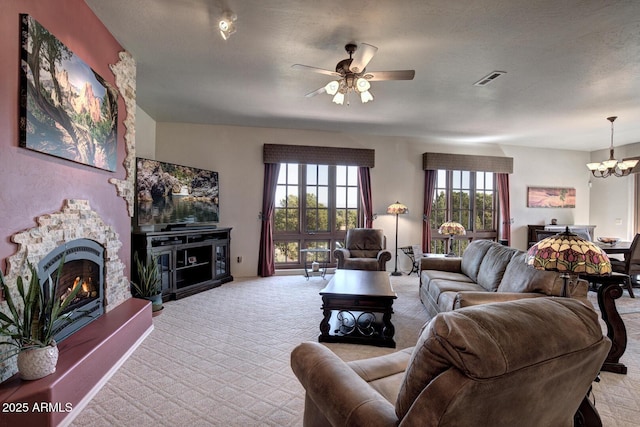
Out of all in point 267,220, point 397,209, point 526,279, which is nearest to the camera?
point 526,279

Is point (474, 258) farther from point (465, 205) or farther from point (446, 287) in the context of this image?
point (465, 205)

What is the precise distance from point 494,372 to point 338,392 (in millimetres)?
602

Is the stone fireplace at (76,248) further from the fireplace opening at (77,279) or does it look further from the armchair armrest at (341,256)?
the armchair armrest at (341,256)

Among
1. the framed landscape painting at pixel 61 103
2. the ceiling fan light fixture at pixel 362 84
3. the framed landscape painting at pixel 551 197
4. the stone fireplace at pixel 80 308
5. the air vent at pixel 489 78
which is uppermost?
the air vent at pixel 489 78

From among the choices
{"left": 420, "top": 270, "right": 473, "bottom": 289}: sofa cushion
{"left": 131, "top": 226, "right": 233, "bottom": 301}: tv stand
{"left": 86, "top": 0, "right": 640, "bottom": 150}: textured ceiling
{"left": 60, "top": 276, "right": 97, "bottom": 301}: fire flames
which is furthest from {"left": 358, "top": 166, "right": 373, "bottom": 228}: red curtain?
{"left": 60, "top": 276, "right": 97, "bottom": 301}: fire flames

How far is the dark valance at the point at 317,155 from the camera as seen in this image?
5.89m

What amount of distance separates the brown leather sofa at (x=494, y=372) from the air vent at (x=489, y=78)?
10.4 feet

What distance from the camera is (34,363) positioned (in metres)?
1.70

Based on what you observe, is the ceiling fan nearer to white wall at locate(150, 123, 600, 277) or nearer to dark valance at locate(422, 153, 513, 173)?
white wall at locate(150, 123, 600, 277)

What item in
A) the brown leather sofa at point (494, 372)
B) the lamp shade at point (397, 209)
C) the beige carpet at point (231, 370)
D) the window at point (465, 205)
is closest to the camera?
the brown leather sofa at point (494, 372)

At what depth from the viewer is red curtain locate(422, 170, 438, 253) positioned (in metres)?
6.61

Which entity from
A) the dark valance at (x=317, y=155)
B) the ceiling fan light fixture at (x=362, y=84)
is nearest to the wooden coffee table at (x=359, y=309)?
the ceiling fan light fixture at (x=362, y=84)

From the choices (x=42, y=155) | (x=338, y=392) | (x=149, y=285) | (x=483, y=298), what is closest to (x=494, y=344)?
(x=338, y=392)

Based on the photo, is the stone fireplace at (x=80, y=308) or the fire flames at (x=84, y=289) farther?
the fire flames at (x=84, y=289)
